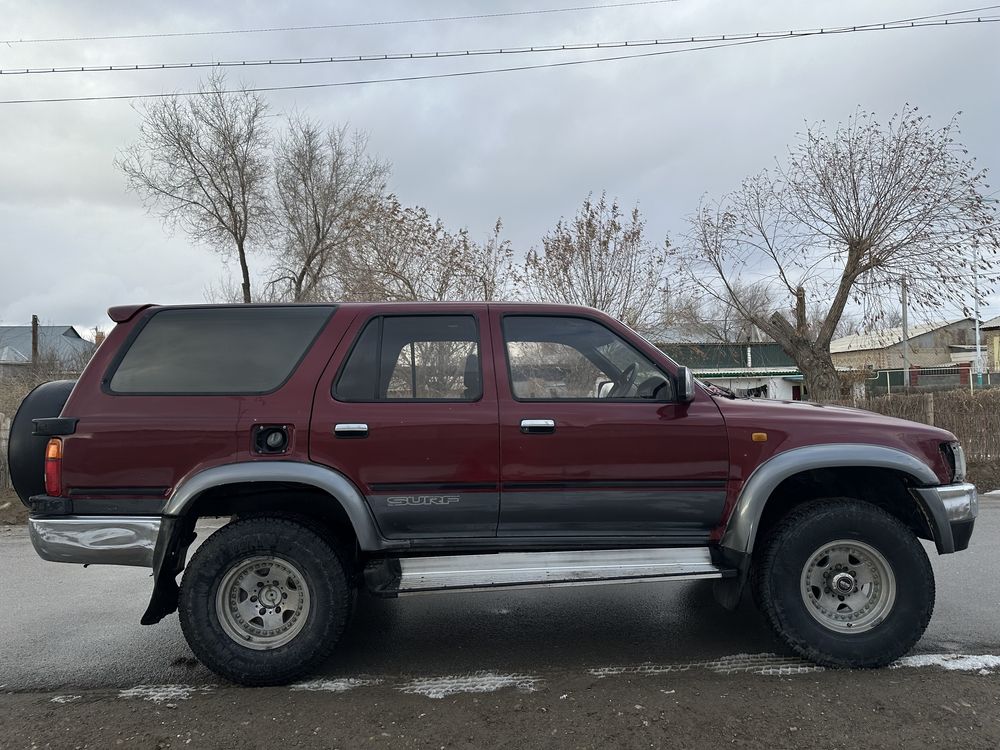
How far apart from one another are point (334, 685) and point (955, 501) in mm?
3529

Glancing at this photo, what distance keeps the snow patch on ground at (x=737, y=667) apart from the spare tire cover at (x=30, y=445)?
326cm

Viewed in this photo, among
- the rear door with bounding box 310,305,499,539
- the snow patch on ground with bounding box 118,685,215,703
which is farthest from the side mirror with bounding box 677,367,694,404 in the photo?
the snow patch on ground with bounding box 118,685,215,703

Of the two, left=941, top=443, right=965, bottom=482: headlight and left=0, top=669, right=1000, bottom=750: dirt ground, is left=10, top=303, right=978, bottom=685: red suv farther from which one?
left=0, top=669, right=1000, bottom=750: dirt ground

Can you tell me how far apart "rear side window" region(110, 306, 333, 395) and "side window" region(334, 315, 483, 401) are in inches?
12.0

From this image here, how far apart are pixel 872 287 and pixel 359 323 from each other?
50.4ft

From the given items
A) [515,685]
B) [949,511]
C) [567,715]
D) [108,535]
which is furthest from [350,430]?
[949,511]

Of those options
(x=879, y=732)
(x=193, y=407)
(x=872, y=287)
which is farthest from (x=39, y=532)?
(x=872, y=287)

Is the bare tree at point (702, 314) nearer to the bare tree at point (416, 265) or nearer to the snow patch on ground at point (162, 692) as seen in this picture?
the bare tree at point (416, 265)

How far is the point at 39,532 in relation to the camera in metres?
3.44

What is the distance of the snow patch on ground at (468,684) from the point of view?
3414 mm

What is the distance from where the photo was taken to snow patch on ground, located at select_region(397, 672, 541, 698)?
3414mm

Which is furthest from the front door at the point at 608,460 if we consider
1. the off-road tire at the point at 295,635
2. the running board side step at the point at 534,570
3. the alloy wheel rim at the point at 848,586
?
the off-road tire at the point at 295,635

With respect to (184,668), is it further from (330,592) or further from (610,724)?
(610,724)

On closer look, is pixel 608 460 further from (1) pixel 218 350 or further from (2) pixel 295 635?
(1) pixel 218 350
